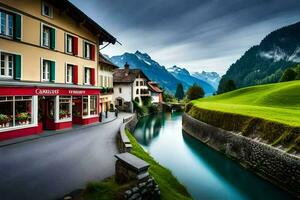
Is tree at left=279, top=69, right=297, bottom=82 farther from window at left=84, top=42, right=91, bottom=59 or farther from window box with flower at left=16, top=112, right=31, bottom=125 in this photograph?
window box with flower at left=16, top=112, right=31, bottom=125

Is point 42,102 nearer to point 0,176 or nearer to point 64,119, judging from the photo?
point 64,119

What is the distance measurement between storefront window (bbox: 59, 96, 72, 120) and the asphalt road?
495 cm

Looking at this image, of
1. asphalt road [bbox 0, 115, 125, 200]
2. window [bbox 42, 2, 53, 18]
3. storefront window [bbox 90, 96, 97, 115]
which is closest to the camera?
asphalt road [bbox 0, 115, 125, 200]

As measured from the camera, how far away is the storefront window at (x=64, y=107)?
2152 centimetres

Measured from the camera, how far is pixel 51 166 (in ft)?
35.5

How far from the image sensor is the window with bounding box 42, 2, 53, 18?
19889mm

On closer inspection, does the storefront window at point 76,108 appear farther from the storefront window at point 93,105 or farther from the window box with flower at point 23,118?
the window box with flower at point 23,118

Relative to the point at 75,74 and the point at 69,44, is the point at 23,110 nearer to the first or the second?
the point at 75,74

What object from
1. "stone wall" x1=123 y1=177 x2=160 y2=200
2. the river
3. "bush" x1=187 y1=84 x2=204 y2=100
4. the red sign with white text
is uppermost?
"bush" x1=187 y1=84 x2=204 y2=100

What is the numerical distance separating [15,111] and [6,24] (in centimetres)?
651

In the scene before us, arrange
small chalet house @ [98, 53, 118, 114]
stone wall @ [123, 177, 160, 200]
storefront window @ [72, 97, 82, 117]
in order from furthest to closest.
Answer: small chalet house @ [98, 53, 118, 114], storefront window @ [72, 97, 82, 117], stone wall @ [123, 177, 160, 200]

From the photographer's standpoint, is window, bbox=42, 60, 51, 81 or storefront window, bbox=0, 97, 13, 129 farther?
window, bbox=42, 60, 51, 81

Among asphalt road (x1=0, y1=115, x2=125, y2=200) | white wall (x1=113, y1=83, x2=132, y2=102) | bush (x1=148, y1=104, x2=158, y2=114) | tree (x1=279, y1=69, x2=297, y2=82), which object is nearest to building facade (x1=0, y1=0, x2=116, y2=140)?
asphalt road (x1=0, y1=115, x2=125, y2=200)

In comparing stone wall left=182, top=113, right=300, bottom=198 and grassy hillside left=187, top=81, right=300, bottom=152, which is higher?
grassy hillside left=187, top=81, right=300, bottom=152
